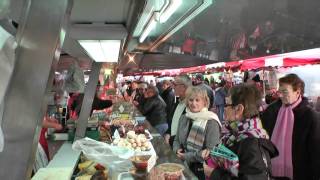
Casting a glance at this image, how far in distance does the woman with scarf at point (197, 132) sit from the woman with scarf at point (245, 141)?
49 cm

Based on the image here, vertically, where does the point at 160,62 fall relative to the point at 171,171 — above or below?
above

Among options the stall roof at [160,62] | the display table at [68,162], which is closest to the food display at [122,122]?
the display table at [68,162]

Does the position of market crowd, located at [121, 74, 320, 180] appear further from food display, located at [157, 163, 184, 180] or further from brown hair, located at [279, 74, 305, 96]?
food display, located at [157, 163, 184, 180]

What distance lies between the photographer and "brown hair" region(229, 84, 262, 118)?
2.87 metres

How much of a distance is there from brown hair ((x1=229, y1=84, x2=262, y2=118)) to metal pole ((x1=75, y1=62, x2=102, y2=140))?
6.67ft

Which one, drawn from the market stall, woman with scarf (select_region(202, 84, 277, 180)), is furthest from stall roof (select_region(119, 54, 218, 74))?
woman with scarf (select_region(202, 84, 277, 180))

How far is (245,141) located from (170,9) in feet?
4.11

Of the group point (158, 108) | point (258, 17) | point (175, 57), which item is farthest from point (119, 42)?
point (175, 57)

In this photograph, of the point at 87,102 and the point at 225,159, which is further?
the point at 87,102

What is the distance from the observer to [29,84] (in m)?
0.79

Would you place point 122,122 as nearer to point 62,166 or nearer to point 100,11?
point 62,166

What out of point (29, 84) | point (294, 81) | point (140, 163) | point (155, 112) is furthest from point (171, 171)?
point (155, 112)

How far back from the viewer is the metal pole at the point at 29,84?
2.52 feet

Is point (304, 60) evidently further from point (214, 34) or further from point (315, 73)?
point (214, 34)
